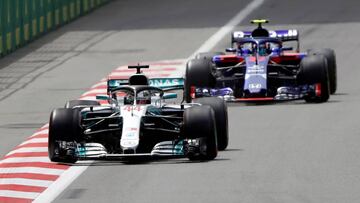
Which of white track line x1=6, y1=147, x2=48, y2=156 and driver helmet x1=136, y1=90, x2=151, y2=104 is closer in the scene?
driver helmet x1=136, y1=90, x2=151, y2=104

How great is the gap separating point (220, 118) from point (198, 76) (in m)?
7.56

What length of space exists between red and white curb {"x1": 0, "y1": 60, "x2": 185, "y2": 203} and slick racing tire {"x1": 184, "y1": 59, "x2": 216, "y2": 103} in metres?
Result: 3.82

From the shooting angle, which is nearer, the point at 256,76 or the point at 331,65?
the point at 256,76

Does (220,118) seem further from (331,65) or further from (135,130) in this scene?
(331,65)

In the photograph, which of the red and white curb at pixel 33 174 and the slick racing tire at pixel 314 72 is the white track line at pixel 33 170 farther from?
the slick racing tire at pixel 314 72

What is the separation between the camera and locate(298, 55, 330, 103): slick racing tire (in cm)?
3128

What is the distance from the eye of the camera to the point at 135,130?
75.4 feet

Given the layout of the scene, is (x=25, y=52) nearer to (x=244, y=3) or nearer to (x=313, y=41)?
(x=313, y=41)

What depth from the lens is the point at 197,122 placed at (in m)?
23.0

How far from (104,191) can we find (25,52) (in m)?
23.8

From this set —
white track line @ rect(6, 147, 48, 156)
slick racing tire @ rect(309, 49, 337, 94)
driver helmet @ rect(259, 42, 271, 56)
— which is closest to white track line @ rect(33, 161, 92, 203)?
white track line @ rect(6, 147, 48, 156)

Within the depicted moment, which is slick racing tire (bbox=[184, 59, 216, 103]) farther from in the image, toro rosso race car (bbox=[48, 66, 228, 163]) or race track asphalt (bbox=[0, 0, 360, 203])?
toro rosso race car (bbox=[48, 66, 228, 163])

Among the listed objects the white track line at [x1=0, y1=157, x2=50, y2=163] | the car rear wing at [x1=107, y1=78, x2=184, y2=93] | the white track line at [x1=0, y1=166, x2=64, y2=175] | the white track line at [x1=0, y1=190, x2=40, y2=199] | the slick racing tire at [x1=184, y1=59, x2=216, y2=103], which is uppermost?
the car rear wing at [x1=107, y1=78, x2=184, y2=93]

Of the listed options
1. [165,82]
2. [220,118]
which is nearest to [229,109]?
[165,82]
